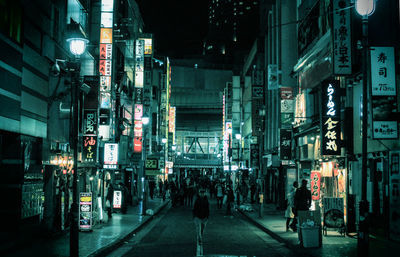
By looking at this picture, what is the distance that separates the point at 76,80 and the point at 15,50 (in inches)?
114

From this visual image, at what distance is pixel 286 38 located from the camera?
38.7 m

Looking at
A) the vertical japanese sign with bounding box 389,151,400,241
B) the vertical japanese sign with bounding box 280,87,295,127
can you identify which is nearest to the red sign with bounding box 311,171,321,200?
the vertical japanese sign with bounding box 389,151,400,241

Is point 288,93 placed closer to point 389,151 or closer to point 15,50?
point 389,151

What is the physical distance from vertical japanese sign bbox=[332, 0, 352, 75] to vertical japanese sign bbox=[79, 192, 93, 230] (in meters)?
11.0

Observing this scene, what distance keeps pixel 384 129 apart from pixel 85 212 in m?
11.7

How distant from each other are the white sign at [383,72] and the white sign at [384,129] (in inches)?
37.5

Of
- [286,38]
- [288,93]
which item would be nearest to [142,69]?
[286,38]

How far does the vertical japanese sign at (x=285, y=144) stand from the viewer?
104ft

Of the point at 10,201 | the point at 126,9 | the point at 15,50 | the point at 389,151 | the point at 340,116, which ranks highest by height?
the point at 126,9

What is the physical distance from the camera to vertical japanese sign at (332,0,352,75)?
1830cm

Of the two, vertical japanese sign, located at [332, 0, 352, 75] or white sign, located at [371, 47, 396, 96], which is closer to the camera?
white sign, located at [371, 47, 396, 96]

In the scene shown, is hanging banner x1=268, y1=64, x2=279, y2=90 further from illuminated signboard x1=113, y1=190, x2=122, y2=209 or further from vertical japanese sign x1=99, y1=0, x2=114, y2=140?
illuminated signboard x1=113, y1=190, x2=122, y2=209

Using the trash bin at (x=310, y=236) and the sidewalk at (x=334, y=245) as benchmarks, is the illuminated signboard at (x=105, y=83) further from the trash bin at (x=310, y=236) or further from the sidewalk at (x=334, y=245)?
the trash bin at (x=310, y=236)

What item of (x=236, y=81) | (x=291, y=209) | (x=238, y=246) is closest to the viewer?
(x=238, y=246)
